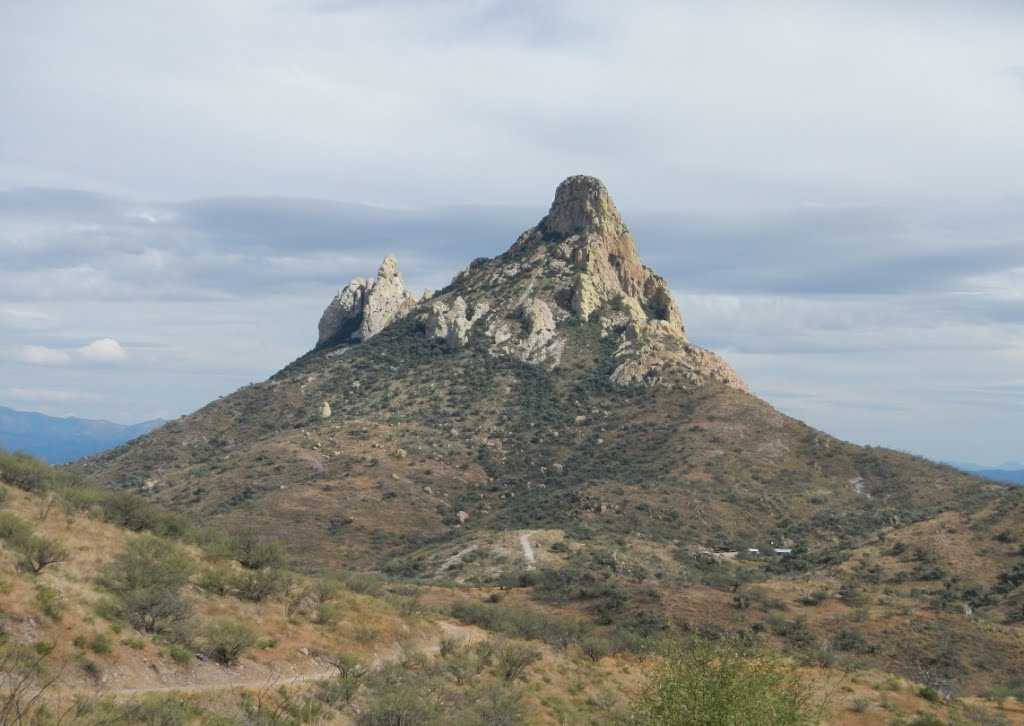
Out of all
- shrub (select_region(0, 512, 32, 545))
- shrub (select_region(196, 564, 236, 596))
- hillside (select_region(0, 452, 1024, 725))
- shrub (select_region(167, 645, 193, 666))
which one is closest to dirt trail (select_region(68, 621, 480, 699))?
hillside (select_region(0, 452, 1024, 725))

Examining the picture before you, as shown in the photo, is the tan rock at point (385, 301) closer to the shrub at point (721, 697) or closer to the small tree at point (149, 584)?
the small tree at point (149, 584)

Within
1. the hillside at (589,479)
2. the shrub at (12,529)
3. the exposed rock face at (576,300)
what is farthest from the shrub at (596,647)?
the exposed rock face at (576,300)

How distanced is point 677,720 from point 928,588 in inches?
1815

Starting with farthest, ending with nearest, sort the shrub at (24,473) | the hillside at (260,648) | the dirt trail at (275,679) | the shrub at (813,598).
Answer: the shrub at (813,598) < the shrub at (24,473) < the hillside at (260,648) < the dirt trail at (275,679)

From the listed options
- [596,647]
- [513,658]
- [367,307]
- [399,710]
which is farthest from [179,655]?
[367,307]

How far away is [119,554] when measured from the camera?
26.5 meters

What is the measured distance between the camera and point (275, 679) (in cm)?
2327

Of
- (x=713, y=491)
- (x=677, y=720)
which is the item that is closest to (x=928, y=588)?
(x=713, y=491)

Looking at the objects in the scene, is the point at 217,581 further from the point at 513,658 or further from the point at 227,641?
the point at 513,658

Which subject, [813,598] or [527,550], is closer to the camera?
[813,598]

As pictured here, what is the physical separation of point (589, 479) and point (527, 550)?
32.0m

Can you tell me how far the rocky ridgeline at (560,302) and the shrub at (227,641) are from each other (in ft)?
334

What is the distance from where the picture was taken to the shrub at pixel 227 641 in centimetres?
2298

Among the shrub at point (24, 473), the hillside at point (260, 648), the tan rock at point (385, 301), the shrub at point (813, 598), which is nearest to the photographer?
the hillside at point (260, 648)
